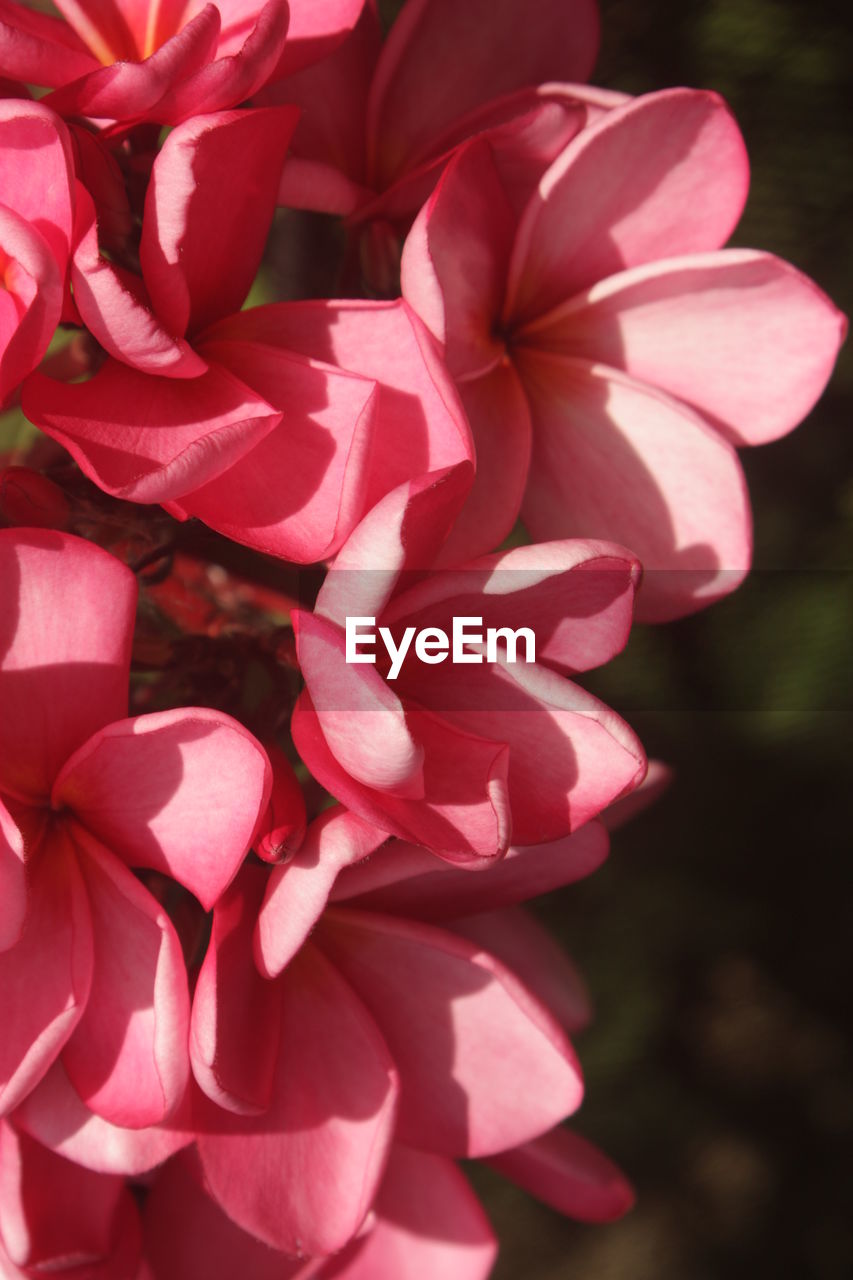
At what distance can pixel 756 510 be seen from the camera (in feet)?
2.33

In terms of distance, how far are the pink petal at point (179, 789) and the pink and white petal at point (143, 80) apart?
0.18 metres

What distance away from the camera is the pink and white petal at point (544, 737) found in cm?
37

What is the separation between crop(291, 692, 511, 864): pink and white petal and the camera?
35cm

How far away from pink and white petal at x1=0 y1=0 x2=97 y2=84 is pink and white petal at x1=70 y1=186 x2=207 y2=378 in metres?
0.05

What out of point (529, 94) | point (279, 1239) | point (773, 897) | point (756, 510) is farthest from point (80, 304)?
point (773, 897)

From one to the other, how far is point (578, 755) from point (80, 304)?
0.65 feet

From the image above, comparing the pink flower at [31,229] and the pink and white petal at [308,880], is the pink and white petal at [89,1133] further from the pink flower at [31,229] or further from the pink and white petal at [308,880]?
the pink flower at [31,229]

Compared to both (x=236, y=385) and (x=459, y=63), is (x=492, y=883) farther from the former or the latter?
(x=459, y=63)

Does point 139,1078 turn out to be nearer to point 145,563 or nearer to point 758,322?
point 145,563

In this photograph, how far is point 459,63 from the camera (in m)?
0.48

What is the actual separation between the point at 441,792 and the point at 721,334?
21 centimetres

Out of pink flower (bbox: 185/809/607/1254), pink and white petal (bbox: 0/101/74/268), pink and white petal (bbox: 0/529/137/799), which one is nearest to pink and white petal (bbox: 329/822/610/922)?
pink flower (bbox: 185/809/607/1254)

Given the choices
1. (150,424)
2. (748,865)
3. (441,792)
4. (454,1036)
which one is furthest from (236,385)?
(748,865)

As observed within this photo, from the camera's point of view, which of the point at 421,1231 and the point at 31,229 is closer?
the point at 31,229
